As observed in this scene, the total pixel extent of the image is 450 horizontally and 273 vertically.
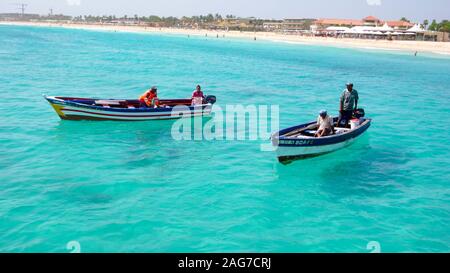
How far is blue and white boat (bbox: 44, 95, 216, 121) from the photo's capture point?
21797 millimetres

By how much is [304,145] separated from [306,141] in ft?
0.73

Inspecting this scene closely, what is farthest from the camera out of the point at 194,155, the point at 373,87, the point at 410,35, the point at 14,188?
the point at 410,35

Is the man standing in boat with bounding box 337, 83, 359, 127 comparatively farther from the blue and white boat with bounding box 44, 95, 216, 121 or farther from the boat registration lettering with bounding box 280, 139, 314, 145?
the blue and white boat with bounding box 44, 95, 216, 121

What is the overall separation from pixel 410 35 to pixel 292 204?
117529mm

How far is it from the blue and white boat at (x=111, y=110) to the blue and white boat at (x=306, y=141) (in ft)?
27.0

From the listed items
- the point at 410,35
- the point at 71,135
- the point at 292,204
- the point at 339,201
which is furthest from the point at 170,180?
the point at 410,35

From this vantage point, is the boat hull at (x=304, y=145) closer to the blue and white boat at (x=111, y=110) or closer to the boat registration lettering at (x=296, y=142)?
the boat registration lettering at (x=296, y=142)

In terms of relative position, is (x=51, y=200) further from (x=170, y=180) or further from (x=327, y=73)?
(x=327, y=73)

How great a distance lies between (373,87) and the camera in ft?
138

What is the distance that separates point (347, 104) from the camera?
18.3 meters

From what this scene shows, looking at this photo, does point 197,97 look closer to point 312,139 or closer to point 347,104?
point 347,104

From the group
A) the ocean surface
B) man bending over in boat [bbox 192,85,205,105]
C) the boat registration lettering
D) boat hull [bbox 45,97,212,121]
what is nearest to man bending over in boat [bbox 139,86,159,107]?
boat hull [bbox 45,97,212,121]

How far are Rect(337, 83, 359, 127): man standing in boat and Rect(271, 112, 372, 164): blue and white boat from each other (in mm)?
460

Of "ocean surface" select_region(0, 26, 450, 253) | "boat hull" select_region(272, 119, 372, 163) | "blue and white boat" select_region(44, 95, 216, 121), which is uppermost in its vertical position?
"blue and white boat" select_region(44, 95, 216, 121)
